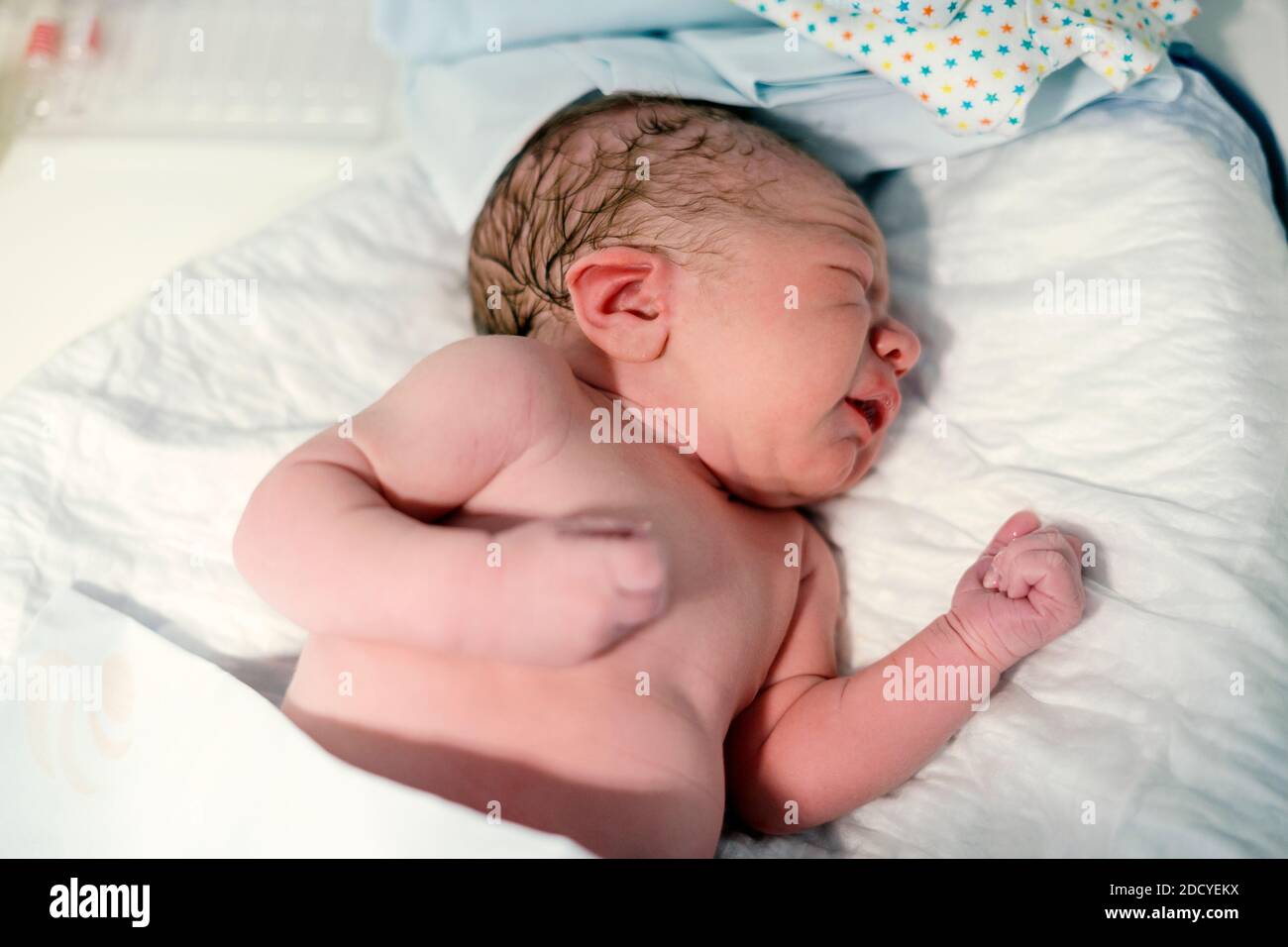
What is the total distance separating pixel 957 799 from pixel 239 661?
0.77 metres

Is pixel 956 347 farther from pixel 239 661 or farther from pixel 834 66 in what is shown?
pixel 239 661

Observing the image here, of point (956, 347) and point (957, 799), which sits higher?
point (956, 347)

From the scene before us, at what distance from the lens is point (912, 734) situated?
1110 mm

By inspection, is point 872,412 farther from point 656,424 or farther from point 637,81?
point 637,81

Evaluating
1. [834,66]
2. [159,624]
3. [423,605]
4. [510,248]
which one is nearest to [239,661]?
[159,624]

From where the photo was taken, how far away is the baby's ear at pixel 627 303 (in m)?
1.16

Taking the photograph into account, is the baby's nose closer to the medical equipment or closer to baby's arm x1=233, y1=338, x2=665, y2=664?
baby's arm x1=233, y1=338, x2=665, y2=664

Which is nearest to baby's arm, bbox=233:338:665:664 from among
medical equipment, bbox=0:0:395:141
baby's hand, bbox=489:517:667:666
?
baby's hand, bbox=489:517:667:666

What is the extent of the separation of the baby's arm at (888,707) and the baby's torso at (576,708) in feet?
0.29

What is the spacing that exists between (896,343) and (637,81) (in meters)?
0.47

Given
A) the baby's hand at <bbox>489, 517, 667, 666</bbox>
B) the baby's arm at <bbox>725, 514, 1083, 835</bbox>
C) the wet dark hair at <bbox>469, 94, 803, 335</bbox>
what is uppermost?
the wet dark hair at <bbox>469, 94, 803, 335</bbox>

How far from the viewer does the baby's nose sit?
1251 mm

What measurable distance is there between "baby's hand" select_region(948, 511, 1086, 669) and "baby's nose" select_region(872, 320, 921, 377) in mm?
240

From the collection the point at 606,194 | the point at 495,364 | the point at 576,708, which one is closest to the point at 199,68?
the point at 606,194
